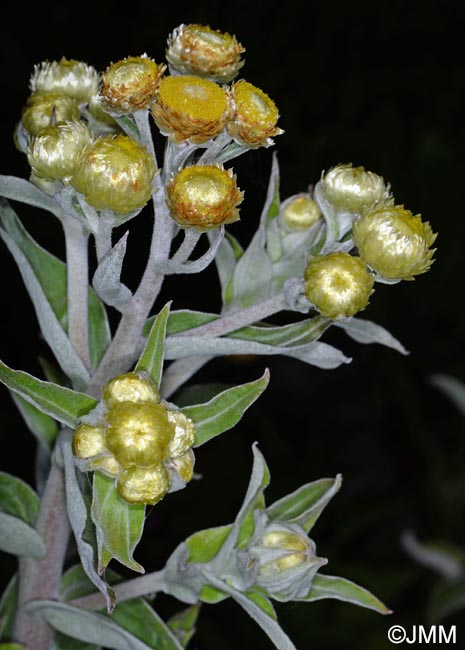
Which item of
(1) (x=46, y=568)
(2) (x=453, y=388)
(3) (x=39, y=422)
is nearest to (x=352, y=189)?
(3) (x=39, y=422)

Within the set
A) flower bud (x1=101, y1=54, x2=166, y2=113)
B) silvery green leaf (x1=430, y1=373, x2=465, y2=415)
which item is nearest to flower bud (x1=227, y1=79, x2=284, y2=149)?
flower bud (x1=101, y1=54, x2=166, y2=113)

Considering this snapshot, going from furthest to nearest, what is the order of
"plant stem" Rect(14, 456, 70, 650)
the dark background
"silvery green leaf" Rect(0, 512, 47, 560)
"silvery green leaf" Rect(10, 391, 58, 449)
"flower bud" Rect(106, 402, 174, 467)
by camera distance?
the dark background, "silvery green leaf" Rect(10, 391, 58, 449), "plant stem" Rect(14, 456, 70, 650), "silvery green leaf" Rect(0, 512, 47, 560), "flower bud" Rect(106, 402, 174, 467)

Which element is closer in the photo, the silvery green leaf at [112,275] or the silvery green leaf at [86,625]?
the silvery green leaf at [112,275]

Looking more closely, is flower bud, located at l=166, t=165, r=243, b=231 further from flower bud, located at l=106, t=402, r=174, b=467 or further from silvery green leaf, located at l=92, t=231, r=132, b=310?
flower bud, located at l=106, t=402, r=174, b=467

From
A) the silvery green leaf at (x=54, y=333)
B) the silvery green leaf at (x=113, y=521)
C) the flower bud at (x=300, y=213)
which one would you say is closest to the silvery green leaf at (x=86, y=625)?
the silvery green leaf at (x=113, y=521)

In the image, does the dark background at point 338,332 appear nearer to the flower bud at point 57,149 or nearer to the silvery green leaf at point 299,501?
the silvery green leaf at point 299,501

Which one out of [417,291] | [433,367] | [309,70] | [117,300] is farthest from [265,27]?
[117,300]

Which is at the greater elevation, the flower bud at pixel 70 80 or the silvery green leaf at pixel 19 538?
the flower bud at pixel 70 80
